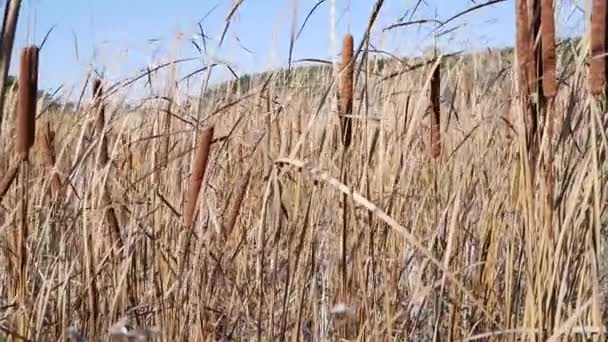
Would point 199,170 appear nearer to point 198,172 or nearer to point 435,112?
point 198,172

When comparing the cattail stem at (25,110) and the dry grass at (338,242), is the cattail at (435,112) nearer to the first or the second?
the dry grass at (338,242)

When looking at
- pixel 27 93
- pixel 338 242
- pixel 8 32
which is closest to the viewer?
pixel 8 32

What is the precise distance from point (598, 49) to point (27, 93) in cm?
62

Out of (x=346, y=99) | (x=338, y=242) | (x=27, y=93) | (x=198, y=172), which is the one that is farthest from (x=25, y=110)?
(x=338, y=242)

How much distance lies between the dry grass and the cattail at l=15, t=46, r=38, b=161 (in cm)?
9

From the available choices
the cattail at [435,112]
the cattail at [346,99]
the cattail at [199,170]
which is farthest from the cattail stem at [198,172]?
the cattail at [435,112]

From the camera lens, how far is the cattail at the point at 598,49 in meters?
0.79

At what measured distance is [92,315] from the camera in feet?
3.67

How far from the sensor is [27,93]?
35.7 inches

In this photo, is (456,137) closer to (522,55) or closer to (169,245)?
(169,245)

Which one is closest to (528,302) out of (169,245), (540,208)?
(540,208)

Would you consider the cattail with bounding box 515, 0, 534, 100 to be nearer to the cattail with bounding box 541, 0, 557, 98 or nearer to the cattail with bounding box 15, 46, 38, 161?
the cattail with bounding box 541, 0, 557, 98

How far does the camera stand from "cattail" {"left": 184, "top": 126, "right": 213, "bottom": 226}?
3.02 feet

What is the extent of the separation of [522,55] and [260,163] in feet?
3.88
